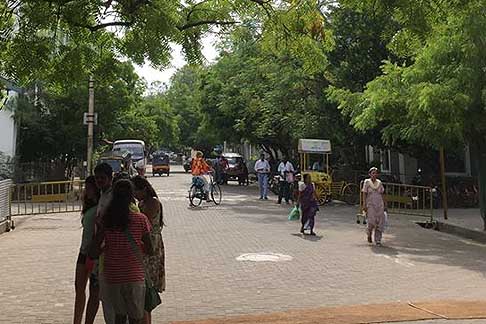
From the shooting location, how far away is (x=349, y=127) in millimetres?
23656

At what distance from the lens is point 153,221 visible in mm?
6156

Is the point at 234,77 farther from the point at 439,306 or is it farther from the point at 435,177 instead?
the point at 439,306

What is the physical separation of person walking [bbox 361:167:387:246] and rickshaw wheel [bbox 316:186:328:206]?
31.0ft

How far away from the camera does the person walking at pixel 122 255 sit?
5125mm

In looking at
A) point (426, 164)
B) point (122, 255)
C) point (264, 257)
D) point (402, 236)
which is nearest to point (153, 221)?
point (122, 255)

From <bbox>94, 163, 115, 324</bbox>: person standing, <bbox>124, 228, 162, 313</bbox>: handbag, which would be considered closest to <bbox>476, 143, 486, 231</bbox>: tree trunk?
<bbox>94, 163, 115, 324</bbox>: person standing

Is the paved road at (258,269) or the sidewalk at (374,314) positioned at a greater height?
the paved road at (258,269)

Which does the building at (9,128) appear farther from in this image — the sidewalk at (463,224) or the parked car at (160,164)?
the parked car at (160,164)

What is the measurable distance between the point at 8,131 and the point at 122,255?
920 inches

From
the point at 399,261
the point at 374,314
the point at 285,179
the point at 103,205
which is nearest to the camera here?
the point at 103,205

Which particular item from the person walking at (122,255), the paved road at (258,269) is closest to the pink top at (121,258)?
the person walking at (122,255)

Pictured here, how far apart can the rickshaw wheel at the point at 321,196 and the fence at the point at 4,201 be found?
11.4 metres

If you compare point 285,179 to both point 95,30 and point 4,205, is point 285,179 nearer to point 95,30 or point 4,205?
point 4,205

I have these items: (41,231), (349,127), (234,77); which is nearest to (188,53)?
(41,231)
